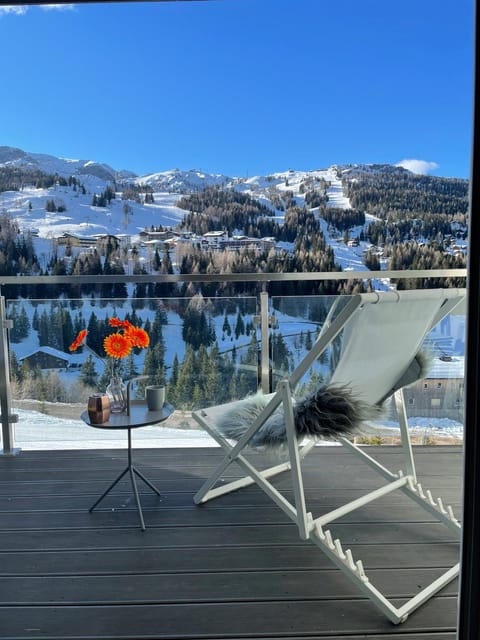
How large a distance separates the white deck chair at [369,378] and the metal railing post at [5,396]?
1527 millimetres

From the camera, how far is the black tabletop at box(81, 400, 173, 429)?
2232mm

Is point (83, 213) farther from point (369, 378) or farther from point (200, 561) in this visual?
point (200, 561)

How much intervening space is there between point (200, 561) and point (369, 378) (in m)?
0.95

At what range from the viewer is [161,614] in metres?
1.63

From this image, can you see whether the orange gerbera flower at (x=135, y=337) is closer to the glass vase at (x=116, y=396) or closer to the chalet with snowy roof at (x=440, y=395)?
the glass vase at (x=116, y=396)

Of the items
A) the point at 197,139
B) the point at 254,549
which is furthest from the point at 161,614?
the point at 197,139

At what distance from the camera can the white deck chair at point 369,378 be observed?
69.1 inches

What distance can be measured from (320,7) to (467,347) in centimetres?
537

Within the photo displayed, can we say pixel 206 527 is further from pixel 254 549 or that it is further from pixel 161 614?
pixel 161 614

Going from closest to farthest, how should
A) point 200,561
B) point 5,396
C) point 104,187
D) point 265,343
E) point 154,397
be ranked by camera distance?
point 200,561, point 154,397, point 5,396, point 265,343, point 104,187

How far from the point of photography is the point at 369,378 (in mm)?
2092

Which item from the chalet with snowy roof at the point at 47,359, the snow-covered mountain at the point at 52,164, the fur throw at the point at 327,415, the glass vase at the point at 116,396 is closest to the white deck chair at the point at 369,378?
the fur throw at the point at 327,415

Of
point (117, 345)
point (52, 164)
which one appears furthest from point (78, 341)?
point (52, 164)

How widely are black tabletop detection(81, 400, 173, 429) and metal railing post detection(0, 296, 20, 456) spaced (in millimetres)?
1051
